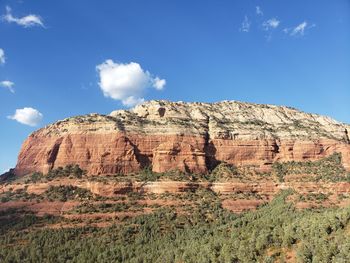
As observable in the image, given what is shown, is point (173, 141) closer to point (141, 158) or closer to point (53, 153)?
point (141, 158)

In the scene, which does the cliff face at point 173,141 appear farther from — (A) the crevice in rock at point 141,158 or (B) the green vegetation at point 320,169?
(B) the green vegetation at point 320,169

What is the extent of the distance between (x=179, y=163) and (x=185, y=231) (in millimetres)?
31916

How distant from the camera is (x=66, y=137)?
11150 centimetres

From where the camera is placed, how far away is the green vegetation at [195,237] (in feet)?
151

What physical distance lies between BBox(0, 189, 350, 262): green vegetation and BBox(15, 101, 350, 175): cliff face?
60.9 ft

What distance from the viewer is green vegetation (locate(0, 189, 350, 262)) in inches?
1815

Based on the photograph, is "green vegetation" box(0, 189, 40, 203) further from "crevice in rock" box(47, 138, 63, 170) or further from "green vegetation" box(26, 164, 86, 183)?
"crevice in rock" box(47, 138, 63, 170)

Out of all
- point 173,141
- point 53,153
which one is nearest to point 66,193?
point 53,153

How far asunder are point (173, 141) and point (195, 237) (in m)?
42.5

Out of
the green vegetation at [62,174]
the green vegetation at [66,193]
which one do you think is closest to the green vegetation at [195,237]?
the green vegetation at [66,193]

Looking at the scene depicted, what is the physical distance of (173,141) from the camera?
11100cm

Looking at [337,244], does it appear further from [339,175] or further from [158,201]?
[339,175]

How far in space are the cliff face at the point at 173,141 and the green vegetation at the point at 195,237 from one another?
18.6 metres

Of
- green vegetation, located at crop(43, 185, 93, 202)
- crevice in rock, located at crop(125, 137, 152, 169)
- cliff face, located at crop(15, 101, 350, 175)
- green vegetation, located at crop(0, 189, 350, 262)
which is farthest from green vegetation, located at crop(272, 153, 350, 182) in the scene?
green vegetation, located at crop(43, 185, 93, 202)
